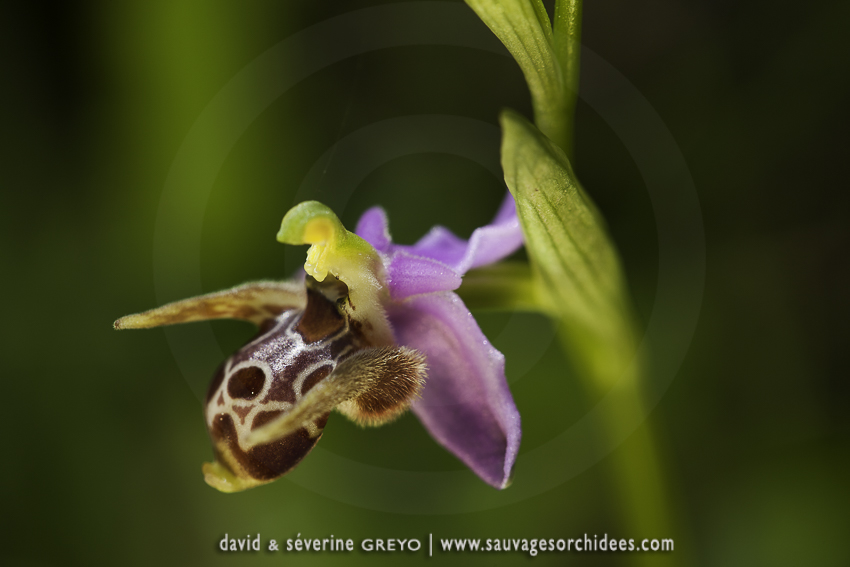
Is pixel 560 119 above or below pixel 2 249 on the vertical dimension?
below

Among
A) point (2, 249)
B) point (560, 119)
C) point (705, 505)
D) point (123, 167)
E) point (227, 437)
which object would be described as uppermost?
point (123, 167)

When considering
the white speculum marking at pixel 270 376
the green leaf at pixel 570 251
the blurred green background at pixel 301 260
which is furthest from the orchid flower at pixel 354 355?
the blurred green background at pixel 301 260

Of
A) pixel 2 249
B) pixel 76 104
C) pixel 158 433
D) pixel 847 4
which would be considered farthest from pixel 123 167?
pixel 847 4

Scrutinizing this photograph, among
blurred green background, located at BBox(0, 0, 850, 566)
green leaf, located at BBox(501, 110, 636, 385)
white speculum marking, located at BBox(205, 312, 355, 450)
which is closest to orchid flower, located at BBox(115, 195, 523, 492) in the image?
white speculum marking, located at BBox(205, 312, 355, 450)

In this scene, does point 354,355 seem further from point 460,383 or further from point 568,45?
Answer: point 568,45

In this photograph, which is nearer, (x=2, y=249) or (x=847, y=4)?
(x=847, y=4)

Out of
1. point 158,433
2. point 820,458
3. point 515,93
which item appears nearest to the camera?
point 820,458

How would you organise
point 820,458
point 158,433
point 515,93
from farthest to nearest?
1. point 515,93
2. point 158,433
3. point 820,458

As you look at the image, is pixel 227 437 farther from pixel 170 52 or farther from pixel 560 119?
pixel 170 52
